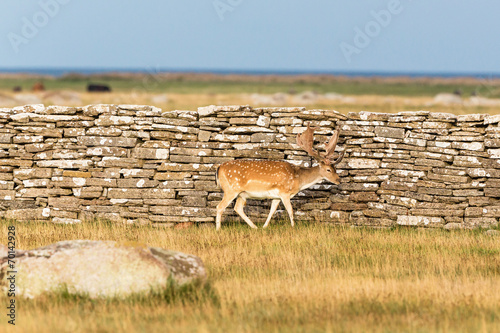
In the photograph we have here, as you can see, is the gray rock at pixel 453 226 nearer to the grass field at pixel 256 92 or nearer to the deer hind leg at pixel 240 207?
the deer hind leg at pixel 240 207

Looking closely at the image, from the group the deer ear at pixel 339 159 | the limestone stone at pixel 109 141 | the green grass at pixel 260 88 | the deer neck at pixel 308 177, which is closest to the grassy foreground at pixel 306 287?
the deer neck at pixel 308 177

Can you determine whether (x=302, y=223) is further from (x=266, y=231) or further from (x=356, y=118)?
(x=356, y=118)

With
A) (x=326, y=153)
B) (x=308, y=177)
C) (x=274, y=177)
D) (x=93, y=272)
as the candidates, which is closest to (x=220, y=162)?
(x=274, y=177)

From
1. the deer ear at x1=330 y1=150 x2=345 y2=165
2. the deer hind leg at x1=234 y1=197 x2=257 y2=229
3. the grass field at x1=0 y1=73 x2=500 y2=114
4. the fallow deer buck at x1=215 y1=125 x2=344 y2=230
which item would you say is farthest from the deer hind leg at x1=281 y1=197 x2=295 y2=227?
the grass field at x1=0 y1=73 x2=500 y2=114

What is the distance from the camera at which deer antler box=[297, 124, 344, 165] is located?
1316cm

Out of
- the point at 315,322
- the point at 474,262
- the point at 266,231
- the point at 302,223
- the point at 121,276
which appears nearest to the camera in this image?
the point at 315,322

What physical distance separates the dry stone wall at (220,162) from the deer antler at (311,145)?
56cm

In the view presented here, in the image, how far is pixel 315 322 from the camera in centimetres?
761

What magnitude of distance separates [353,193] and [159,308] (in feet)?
21.7

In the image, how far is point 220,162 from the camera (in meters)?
13.8

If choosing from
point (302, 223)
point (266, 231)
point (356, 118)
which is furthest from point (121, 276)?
point (356, 118)

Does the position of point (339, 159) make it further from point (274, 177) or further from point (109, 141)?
point (109, 141)

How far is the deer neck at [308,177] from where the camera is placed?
1313 centimetres

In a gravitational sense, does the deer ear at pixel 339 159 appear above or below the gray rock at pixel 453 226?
above
